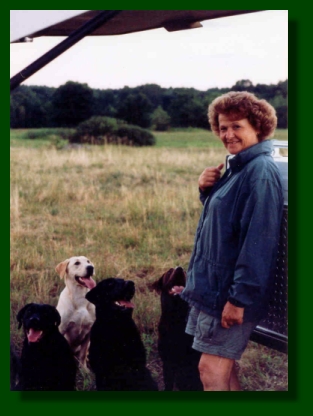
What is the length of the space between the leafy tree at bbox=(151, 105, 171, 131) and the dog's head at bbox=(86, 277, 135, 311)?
1.00m

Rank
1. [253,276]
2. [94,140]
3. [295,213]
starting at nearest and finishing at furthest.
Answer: [253,276] → [295,213] → [94,140]

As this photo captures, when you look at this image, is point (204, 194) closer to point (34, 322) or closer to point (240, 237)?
point (240, 237)

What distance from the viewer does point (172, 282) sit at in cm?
385

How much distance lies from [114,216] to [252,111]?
119 centimetres

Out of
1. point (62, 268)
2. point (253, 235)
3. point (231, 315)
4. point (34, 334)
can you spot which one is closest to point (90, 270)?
point (62, 268)

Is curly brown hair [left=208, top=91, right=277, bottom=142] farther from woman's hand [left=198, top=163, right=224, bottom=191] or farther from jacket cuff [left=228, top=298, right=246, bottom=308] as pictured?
jacket cuff [left=228, top=298, right=246, bottom=308]

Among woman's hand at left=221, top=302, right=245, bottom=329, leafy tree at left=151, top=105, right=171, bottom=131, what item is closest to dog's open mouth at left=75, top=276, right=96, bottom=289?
woman's hand at left=221, top=302, right=245, bottom=329

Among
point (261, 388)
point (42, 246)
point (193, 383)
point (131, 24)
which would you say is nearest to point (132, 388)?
point (193, 383)

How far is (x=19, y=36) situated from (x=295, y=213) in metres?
2.00

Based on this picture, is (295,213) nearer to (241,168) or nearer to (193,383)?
(241,168)

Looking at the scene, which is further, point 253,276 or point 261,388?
point 261,388

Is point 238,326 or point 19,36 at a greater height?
point 19,36

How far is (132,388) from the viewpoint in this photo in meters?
3.85

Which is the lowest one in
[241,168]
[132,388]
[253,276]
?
[132,388]
